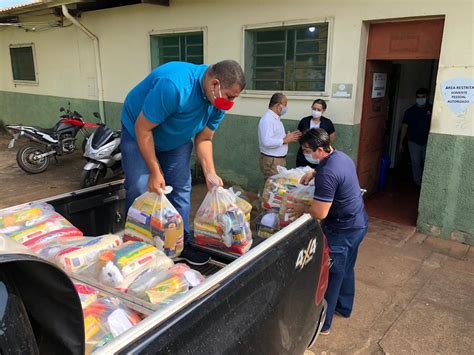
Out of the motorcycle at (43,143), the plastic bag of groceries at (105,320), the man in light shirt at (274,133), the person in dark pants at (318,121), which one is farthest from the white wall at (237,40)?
the plastic bag of groceries at (105,320)

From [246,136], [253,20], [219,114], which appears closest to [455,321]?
[219,114]

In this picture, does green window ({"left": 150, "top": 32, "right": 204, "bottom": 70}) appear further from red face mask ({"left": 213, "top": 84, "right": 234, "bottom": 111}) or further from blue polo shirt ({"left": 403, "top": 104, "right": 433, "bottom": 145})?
red face mask ({"left": 213, "top": 84, "right": 234, "bottom": 111})

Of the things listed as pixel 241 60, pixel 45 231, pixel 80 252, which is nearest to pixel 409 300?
pixel 80 252

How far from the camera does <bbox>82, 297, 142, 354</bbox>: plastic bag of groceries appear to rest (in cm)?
139

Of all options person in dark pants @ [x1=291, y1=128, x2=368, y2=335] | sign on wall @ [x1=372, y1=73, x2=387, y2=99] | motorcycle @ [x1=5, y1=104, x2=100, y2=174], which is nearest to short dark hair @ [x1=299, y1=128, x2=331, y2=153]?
person in dark pants @ [x1=291, y1=128, x2=368, y2=335]

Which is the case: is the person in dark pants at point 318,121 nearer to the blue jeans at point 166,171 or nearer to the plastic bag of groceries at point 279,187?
the plastic bag of groceries at point 279,187

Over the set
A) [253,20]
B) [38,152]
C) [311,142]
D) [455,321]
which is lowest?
[455,321]

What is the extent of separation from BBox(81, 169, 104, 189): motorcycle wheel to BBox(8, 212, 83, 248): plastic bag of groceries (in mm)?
4282

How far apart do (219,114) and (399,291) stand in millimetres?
2312

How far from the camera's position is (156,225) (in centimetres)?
223

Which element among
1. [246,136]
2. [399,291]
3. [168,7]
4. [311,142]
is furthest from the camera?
[168,7]

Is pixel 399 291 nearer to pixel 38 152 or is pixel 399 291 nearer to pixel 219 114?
pixel 219 114

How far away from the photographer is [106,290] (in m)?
1.70

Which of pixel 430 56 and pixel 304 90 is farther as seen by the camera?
pixel 304 90
